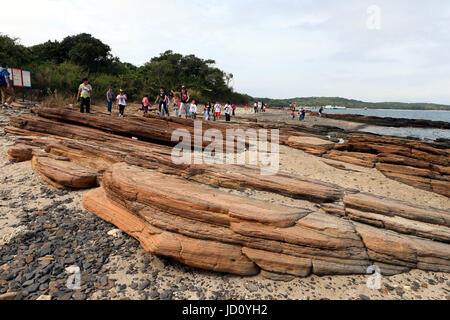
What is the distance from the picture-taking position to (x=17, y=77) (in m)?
18.6

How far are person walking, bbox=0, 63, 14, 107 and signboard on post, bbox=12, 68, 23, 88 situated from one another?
364 centimetres

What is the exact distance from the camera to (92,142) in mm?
8977

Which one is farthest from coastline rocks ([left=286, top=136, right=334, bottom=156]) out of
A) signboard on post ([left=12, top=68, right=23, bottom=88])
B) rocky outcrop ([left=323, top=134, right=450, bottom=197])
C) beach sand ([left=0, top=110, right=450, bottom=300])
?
signboard on post ([left=12, top=68, right=23, bottom=88])

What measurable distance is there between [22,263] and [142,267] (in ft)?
7.08

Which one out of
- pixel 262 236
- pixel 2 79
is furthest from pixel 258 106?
pixel 262 236

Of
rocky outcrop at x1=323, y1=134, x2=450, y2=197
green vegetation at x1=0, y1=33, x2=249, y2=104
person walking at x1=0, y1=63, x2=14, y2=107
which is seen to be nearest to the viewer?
rocky outcrop at x1=323, y1=134, x2=450, y2=197

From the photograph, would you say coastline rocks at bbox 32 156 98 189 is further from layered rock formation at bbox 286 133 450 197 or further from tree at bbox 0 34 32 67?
tree at bbox 0 34 32 67

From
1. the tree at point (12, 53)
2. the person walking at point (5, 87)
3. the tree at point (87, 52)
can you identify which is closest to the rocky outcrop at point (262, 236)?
the person walking at point (5, 87)

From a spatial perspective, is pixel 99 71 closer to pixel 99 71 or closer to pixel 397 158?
pixel 99 71

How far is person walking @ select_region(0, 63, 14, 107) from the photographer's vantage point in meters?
13.4

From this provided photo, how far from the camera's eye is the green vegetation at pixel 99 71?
23703 mm

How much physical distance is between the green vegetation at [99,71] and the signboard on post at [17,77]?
3.43 metres
